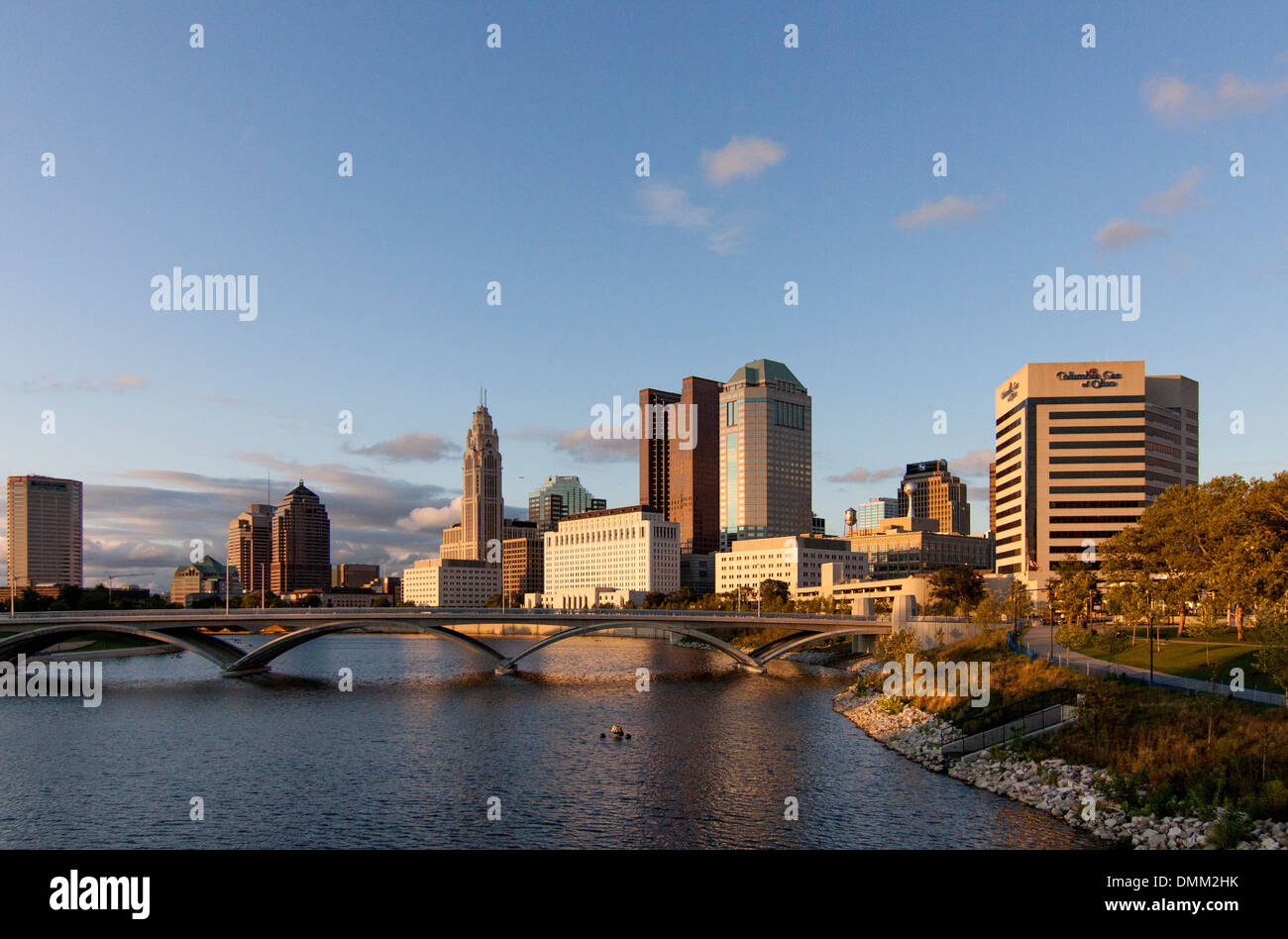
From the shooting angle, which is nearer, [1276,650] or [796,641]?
[1276,650]

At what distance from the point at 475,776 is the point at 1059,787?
31.5m

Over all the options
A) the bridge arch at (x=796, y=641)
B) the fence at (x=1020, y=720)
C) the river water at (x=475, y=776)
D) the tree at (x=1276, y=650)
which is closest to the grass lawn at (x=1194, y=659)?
the tree at (x=1276, y=650)

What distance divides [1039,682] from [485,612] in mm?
74292

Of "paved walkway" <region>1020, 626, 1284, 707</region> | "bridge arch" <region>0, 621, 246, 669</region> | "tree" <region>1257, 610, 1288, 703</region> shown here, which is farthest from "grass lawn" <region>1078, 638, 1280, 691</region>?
"bridge arch" <region>0, 621, 246, 669</region>

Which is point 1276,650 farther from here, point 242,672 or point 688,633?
point 242,672

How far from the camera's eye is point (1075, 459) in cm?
17312

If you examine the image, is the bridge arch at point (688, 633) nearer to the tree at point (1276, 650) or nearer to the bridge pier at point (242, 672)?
the bridge pier at point (242, 672)

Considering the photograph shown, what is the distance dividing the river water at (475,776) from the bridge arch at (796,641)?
21.5 metres

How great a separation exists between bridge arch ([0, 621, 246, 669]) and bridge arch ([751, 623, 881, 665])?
232ft

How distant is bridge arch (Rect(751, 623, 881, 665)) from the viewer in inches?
4483

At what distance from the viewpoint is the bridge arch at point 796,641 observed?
113875mm

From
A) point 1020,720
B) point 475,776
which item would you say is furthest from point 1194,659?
point 475,776
